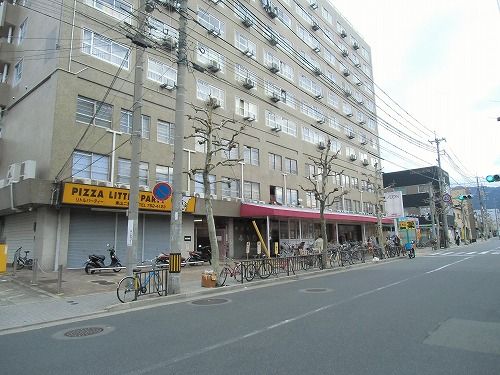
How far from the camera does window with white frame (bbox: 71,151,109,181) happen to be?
19.2 m

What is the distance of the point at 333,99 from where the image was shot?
148 ft

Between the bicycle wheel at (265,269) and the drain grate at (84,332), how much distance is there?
28.9 feet

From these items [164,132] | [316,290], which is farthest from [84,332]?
[164,132]

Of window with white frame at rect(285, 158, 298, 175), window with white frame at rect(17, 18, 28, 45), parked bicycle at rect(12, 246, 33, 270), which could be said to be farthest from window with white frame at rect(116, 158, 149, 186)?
window with white frame at rect(285, 158, 298, 175)

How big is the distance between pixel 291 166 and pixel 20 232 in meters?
22.3

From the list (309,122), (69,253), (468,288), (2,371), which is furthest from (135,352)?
(309,122)

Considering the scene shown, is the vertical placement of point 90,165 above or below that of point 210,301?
above

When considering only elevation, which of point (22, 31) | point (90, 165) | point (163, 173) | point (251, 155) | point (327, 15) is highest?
point (327, 15)

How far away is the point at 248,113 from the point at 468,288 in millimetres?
22187

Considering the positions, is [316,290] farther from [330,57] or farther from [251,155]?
[330,57]

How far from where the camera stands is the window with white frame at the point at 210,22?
27.9 m

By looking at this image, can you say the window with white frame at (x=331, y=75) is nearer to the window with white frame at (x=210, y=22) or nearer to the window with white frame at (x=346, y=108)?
the window with white frame at (x=346, y=108)

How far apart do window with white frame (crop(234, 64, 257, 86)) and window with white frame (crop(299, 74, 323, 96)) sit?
872 cm

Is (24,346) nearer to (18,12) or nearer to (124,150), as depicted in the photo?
(124,150)
